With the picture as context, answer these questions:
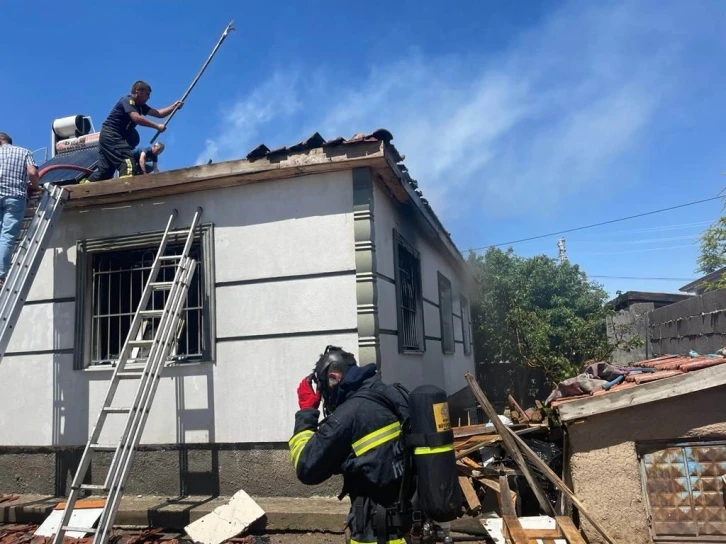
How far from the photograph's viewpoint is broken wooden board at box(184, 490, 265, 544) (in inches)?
196

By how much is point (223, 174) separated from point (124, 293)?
2022 mm

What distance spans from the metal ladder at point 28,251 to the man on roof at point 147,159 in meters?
0.91

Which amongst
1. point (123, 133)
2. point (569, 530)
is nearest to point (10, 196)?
point (123, 133)

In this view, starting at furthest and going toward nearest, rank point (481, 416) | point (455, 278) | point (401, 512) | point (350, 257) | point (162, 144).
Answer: point (455, 278), point (481, 416), point (162, 144), point (350, 257), point (401, 512)

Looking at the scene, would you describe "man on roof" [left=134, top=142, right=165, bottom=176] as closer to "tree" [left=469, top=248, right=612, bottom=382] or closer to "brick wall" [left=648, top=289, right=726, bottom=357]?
"brick wall" [left=648, top=289, right=726, bottom=357]

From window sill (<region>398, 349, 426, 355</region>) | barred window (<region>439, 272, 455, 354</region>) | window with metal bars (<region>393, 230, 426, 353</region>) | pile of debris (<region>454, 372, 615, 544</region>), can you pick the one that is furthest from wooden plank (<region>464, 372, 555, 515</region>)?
barred window (<region>439, 272, 455, 354</region>)

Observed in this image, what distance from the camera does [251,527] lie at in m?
5.13

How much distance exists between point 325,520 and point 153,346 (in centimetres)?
229

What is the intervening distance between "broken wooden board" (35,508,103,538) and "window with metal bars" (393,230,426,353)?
3609 mm

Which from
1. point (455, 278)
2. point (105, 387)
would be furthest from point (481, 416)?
point (105, 387)

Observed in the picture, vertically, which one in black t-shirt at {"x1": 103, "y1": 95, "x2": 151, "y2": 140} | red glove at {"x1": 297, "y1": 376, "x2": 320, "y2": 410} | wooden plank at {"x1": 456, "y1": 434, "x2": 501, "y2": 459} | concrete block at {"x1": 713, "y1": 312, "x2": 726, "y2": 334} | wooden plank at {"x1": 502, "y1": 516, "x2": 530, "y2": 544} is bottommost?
wooden plank at {"x1": 502, "y1": 516, "x2": 530, "y2": 544}

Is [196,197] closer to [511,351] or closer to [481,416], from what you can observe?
[481,416]

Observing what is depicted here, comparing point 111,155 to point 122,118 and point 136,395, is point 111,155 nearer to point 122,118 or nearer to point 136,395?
point 122,118

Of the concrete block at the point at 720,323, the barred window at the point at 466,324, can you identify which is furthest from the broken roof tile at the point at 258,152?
the barred window at the point at 466,324
